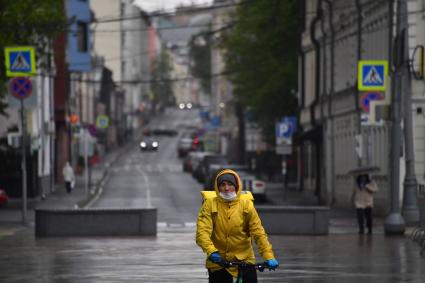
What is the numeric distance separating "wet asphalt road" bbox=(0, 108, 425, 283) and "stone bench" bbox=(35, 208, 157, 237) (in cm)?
60

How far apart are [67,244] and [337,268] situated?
29.0 feet

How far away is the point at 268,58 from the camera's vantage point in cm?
7212

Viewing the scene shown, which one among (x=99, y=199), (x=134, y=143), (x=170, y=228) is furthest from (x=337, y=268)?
(x=134, y=143)

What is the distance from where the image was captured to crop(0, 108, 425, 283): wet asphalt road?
69.6ft

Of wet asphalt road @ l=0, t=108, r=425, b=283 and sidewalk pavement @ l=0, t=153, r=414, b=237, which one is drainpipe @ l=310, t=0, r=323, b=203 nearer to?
sidewalk pavement @ l=0, t=153, r=414, b=237

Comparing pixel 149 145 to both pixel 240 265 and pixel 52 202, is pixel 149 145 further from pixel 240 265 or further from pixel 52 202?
pixel 240 265

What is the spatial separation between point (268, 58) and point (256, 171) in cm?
565

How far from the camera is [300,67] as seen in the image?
7044 cm

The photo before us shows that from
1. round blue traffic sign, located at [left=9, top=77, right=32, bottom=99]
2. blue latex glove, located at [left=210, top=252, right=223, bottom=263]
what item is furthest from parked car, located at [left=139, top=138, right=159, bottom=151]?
blue latex glove, located at [left=210, top=252, right=223, bottom=263]

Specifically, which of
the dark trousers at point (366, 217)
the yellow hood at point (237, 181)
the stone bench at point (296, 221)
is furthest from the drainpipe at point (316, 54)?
the yellow hood at point (237, 181)

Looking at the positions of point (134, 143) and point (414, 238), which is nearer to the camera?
point (414, 238)

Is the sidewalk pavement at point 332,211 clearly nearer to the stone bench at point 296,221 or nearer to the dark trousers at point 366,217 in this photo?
the dark trousers at point 366,217

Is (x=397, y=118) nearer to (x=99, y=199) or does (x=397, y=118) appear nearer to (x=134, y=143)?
(x=99, y=199)

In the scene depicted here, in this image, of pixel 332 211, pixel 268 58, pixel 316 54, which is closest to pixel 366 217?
pixel 332 211
